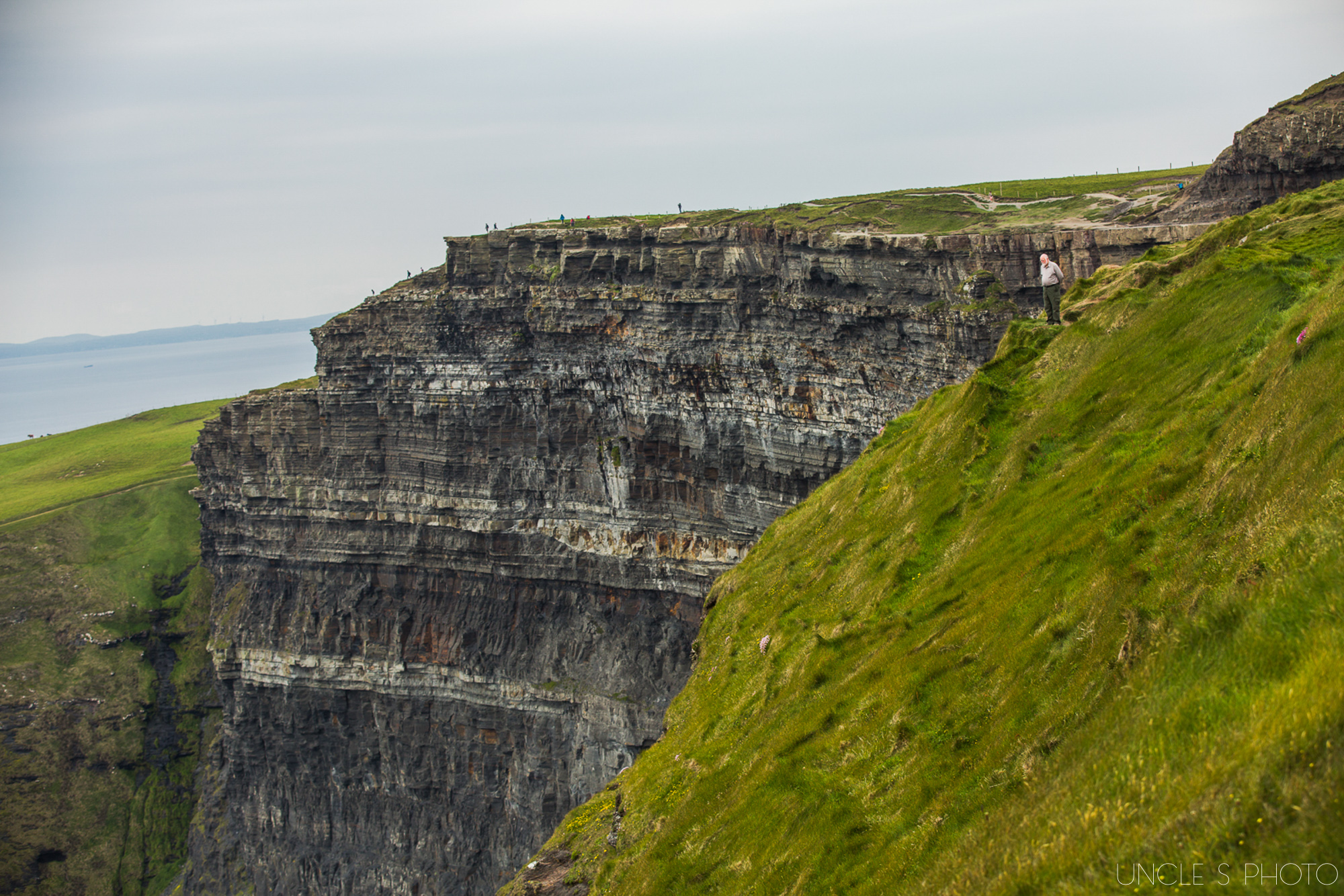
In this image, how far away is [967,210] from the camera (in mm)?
56125

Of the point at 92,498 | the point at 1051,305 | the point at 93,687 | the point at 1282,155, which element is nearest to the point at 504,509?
the point at 93,687

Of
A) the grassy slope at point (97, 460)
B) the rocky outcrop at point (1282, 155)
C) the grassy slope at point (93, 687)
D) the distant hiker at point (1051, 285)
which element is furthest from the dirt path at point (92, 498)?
the rocky outcrop at point (1282, 155)

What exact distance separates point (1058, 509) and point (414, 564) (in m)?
59.8

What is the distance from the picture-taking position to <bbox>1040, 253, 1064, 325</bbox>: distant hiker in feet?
86.1

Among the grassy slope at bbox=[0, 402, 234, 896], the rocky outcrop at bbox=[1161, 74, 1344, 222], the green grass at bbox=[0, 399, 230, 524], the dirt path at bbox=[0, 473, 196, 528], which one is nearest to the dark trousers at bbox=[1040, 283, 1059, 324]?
the rocky outcrop at bbox=[1161, 74, 1344, 222]

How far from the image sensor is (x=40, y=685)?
78.2 m

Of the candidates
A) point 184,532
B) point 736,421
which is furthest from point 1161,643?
point 184,532

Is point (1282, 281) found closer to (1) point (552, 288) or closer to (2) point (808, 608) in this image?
(2) point (808, 608)

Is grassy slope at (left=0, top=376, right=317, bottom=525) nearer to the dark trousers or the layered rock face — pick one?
the layered rock face

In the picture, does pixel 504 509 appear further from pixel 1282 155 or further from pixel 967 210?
pixel 1282 155

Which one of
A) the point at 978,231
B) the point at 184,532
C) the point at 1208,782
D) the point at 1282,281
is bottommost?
the point at 184,532

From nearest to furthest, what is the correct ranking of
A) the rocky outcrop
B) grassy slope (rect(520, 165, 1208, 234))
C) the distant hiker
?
the distant hiker < the rocky outcrop < grassy slope (rect(520, 165, 1208, 234))

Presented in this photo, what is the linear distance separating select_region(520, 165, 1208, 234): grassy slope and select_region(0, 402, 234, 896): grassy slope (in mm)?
57742

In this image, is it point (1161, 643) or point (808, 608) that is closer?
point (1161, 643)
